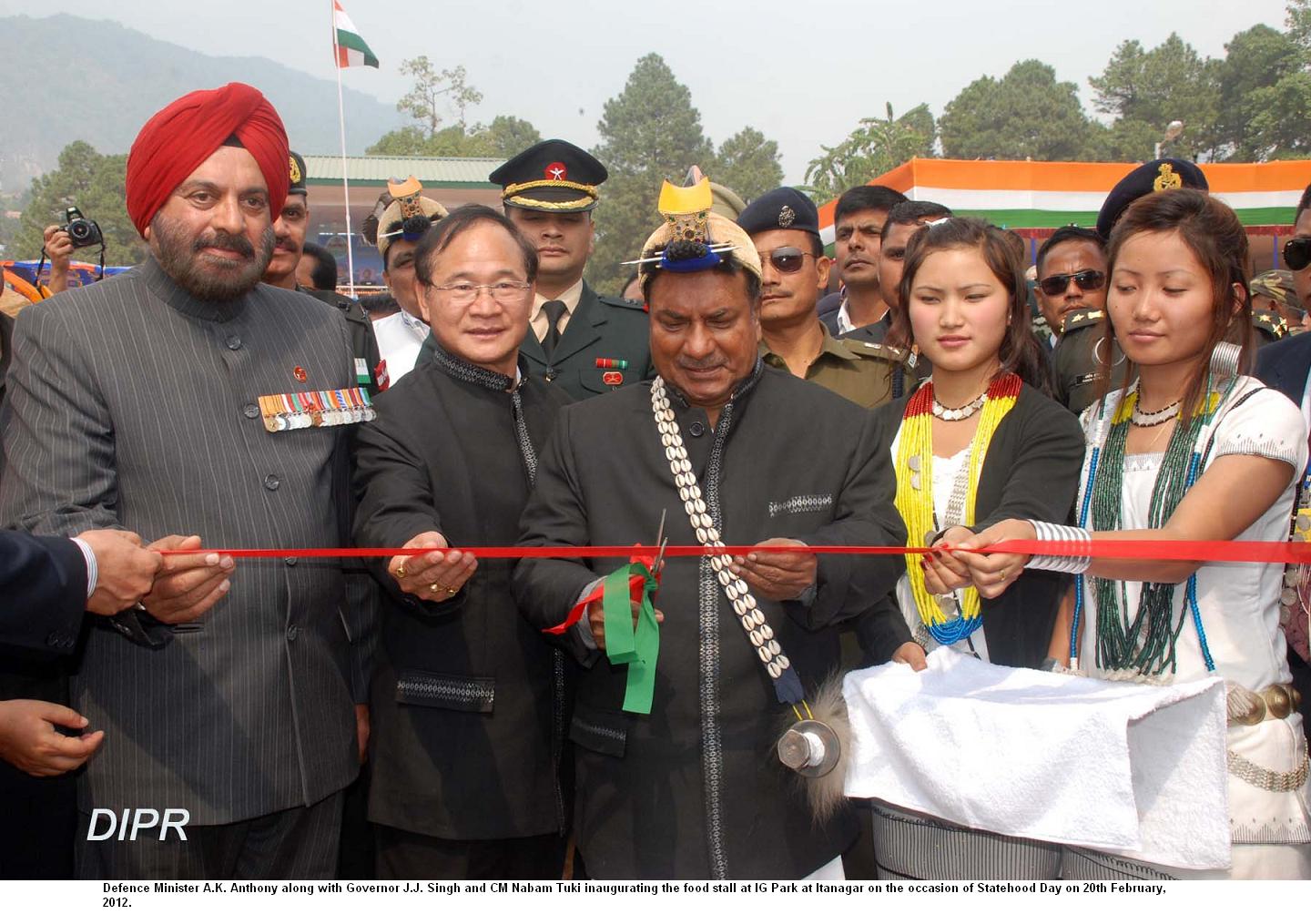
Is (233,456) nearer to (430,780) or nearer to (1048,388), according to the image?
(430,780)

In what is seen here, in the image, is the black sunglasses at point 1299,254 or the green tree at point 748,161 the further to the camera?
the green tree at point 748,161

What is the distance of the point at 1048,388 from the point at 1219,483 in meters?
0.70

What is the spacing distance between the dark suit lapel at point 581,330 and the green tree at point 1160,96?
76970 millimetres

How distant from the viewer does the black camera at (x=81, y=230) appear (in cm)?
564

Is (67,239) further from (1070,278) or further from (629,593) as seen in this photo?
(1070,278)

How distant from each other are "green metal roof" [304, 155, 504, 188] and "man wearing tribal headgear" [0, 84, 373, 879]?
35795 millimetres

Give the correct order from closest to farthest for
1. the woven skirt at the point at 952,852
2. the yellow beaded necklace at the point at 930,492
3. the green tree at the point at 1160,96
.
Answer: the woven skirt at the point at 952,852
the yellow beaded necklace at the point at 930,492
the green tree at the point at 1160,96

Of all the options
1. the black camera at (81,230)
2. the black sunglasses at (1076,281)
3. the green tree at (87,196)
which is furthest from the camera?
the green tree at (87,196)

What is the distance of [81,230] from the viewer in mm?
5762

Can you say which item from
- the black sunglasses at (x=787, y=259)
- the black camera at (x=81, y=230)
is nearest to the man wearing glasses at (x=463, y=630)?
the black sunglasses at (x=787, y=259)

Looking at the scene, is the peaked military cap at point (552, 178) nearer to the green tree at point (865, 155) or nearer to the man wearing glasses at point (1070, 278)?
the man wearing glasses at point (1070, 278)

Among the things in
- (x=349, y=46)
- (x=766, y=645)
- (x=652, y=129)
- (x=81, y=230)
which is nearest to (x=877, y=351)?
(x=766, y=645)

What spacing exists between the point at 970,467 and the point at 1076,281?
257 cm

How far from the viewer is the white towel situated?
231 cm
